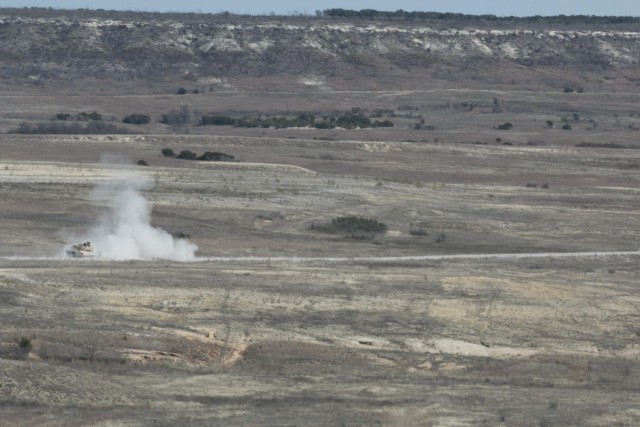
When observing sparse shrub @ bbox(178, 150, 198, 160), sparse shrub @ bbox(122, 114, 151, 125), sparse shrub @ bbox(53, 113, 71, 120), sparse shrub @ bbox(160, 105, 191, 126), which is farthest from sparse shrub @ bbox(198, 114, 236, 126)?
sparse shrub @ bbox(178, 150, 198, 160)

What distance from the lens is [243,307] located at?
37031 millimetres

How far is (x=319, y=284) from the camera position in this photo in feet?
135

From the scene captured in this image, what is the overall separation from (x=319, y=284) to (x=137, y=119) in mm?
69745

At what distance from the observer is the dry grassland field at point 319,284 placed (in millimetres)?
26672

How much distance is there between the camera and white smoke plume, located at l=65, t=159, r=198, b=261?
159ft

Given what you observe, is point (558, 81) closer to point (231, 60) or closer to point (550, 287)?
point (231, 60)

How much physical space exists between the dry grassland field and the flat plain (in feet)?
0.31

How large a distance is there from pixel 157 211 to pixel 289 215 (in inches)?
214

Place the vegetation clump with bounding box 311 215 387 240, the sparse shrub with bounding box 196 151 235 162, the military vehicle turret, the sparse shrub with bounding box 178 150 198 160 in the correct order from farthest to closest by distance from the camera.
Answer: the sparse shrub with bounding box 178 150 198 160 < the sparse shrub with bounding box 196 151 235 162 < the vegetation clump with bounding box 311 215 387 240 < the military vehicle turret

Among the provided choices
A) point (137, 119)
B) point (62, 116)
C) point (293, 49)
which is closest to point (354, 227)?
point (62, 116)

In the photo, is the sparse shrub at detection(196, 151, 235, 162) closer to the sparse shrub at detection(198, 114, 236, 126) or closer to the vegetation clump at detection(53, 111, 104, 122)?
the vegetation clump at detection(53, 111, 104, 122)

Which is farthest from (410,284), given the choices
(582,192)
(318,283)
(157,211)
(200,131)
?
(200,131)

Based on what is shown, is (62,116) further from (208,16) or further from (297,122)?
(208,16)

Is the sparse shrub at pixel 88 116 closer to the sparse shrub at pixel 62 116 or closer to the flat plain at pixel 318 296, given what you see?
the sparse shrub at pixel 62 116
